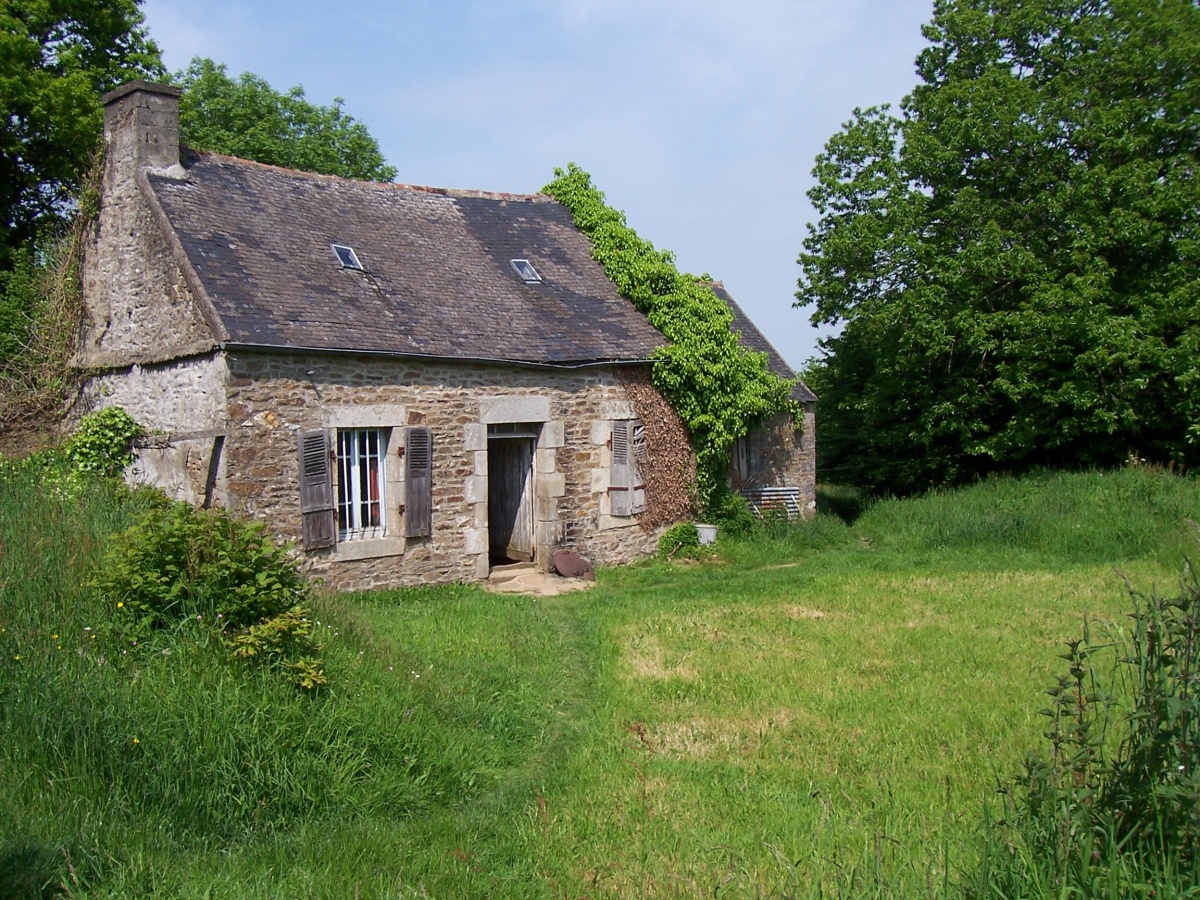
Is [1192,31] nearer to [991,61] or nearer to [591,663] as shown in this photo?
[991,61]

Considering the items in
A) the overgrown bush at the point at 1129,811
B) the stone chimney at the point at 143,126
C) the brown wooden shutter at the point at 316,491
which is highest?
the stone chimney at the point at 143,126

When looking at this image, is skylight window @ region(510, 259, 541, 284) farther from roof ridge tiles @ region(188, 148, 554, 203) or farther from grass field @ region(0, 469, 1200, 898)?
grass field @ region(0, 469, 1200, 898)

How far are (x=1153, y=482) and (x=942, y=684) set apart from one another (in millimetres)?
9489

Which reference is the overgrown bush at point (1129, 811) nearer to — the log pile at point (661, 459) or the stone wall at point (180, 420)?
the stone wall at point (180, 420)

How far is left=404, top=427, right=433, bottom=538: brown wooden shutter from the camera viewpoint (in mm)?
12055

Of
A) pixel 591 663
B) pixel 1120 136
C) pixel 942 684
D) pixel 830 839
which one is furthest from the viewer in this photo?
pixel 1120 136

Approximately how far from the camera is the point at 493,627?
31.2 feet

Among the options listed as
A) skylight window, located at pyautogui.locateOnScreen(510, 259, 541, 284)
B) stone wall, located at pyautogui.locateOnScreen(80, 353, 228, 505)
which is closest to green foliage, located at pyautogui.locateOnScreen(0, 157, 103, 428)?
stone wall, located at pyautogui.locateOnScreen(80, 353, 228, 505)

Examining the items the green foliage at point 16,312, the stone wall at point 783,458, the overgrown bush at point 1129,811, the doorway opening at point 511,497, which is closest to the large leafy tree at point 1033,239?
the stone wall at point 783,458

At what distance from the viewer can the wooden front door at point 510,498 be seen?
1407cm

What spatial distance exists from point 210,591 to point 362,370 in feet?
18.2

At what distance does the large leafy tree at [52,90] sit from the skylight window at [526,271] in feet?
25.5

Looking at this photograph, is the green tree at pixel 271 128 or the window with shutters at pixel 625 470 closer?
the window with shutters at pixel 625 470

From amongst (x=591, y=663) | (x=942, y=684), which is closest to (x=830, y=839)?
(x=942, y=684)
